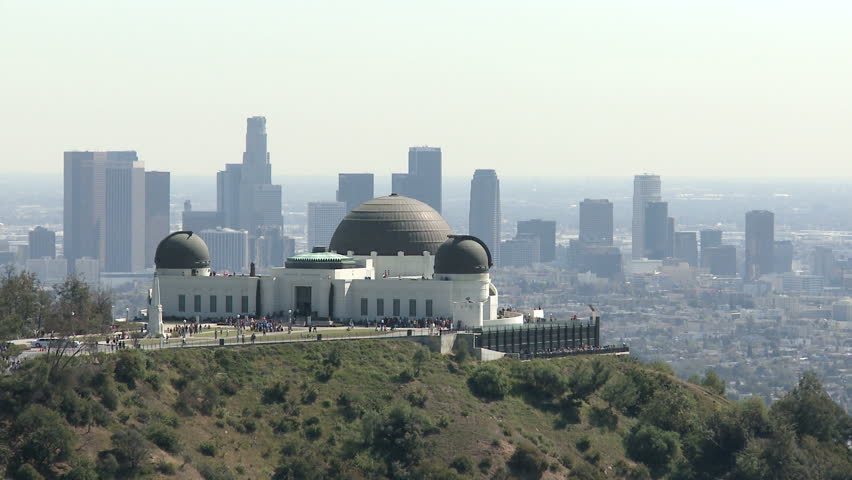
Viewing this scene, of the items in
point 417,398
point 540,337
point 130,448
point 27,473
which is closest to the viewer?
point 27,473

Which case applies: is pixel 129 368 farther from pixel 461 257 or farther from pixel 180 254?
pixel 180 254

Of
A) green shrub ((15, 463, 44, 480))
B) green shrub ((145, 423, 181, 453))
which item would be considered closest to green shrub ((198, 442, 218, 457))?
green shrub ((145, 423, 181, 453))

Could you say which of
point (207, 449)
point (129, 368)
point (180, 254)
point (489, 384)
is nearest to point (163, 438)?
point (207, 449)

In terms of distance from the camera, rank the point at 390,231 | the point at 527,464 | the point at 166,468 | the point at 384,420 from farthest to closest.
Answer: the point at 390,231 → the point at 527,464 → the point at 384,420 → the point at 166,468

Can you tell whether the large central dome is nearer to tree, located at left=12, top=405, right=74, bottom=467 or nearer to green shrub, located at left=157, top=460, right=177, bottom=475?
green shrub, located at left=157, top=460, right=177, bottom=475

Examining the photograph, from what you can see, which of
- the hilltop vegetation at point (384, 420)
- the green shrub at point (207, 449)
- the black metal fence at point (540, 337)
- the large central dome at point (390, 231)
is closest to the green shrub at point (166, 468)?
the hilltop vegetation at point (384, 420)
